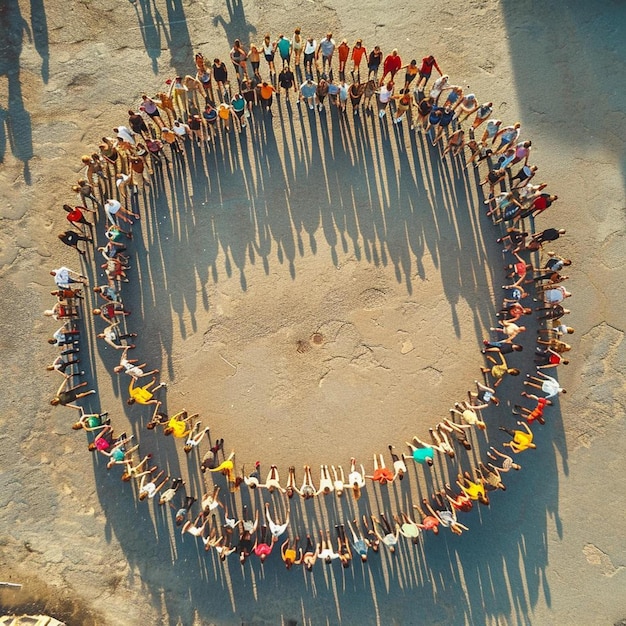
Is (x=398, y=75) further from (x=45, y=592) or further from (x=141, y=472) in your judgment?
(x=45, y=592)

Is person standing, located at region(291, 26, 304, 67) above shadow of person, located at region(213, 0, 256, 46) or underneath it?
underneath

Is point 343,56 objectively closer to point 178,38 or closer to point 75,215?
point 178,38

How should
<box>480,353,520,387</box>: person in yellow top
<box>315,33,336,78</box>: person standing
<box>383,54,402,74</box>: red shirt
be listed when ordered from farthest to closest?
<box>315,33,336,78</box>: person standing, <box>383,54,402,74</box>: red shirt, <box>480,353,520,387</box>: person in yellow top

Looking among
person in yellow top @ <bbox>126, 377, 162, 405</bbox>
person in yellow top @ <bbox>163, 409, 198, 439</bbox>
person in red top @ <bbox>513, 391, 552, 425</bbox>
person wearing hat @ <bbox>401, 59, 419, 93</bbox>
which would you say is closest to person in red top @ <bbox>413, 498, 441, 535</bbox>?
person in red top @ <bbox>513, 391, 552, 425</bbox>

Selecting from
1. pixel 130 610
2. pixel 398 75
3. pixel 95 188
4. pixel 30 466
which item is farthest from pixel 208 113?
pixel 130 610

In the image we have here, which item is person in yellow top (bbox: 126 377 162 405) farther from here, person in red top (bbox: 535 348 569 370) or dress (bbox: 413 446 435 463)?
person in red top (bbox: 535 348 569 370)

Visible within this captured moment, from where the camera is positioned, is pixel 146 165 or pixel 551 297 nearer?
pixel 551 297

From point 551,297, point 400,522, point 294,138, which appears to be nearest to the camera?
point 551,297
